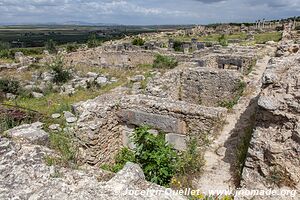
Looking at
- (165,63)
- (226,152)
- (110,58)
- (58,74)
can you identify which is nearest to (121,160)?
(226,152)

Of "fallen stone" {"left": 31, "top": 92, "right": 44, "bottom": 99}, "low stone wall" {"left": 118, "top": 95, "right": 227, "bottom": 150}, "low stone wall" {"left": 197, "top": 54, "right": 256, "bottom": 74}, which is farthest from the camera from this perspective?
"low stone wall" {"left": 197, "top": 54, "right": 256, "bottom": 74}

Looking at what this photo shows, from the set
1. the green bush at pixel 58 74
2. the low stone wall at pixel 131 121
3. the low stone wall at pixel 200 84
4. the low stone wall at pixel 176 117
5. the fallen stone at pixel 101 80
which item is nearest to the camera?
the low stone wall at pixel 131 121

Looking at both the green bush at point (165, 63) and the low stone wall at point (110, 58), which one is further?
the low stone wall at point (110, 58)

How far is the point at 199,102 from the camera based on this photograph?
11.9m

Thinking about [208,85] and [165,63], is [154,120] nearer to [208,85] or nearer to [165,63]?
[208,85]

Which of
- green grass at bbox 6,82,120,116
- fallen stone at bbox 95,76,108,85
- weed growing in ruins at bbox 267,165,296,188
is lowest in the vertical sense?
green grass at bbox 6,82,120,116

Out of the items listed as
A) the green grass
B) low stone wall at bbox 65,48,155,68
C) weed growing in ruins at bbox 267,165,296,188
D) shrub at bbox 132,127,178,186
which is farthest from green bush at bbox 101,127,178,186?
low stone wall at bbox 65,48,155,68

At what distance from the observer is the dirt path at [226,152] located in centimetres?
517

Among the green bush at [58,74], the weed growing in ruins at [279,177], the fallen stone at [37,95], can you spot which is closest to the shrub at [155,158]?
the weed growing in ruins at [279,177]

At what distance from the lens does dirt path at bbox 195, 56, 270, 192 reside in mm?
5168

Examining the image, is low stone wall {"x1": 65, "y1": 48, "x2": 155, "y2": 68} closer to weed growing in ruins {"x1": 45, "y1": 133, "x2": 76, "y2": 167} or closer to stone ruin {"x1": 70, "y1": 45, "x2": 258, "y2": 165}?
stone ruin {"x1": 70, "y1": 45, "x2": 258, "y2": 165}

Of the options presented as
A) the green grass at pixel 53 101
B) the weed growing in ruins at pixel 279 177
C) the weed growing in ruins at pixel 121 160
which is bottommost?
the green grass at pixel 53 101

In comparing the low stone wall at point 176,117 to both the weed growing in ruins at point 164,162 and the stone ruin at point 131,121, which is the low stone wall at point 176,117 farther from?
the weed growing in ruins at point 164,162

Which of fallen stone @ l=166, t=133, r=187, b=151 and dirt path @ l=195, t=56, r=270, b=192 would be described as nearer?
A: dirt path @ l=195, t=56, r=270, b=192
